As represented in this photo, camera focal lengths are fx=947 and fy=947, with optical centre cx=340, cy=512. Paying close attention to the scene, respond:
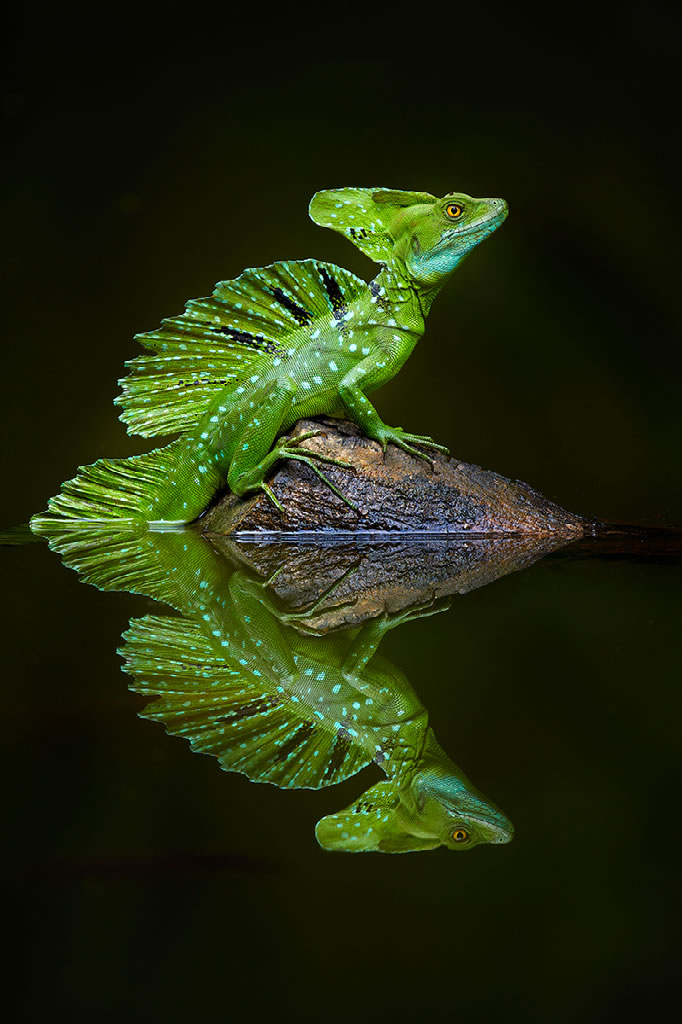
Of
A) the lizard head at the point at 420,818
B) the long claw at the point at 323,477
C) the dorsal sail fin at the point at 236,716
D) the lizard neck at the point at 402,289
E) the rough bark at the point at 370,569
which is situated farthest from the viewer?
the lizard neck at the point at 402,289

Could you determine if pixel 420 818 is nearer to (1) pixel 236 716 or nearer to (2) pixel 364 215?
(1) pixel 236 716

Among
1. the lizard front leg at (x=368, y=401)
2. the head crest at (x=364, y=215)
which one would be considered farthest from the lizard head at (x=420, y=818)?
the head crest at (x=364, y=215)

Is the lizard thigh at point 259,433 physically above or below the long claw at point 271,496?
above

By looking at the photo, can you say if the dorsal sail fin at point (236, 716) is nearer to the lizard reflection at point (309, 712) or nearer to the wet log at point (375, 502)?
the lizard reflection at point (309, 712)

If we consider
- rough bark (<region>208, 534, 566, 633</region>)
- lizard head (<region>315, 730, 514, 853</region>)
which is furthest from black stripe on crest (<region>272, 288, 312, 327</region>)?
lizard head (<region>315, 730, 514, 853</region>)

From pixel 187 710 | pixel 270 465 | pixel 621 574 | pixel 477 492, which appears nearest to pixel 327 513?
pixel 270 465

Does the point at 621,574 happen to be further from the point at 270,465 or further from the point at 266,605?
the point at 270,465

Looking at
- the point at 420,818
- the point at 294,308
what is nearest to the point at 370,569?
the point at 294,308
